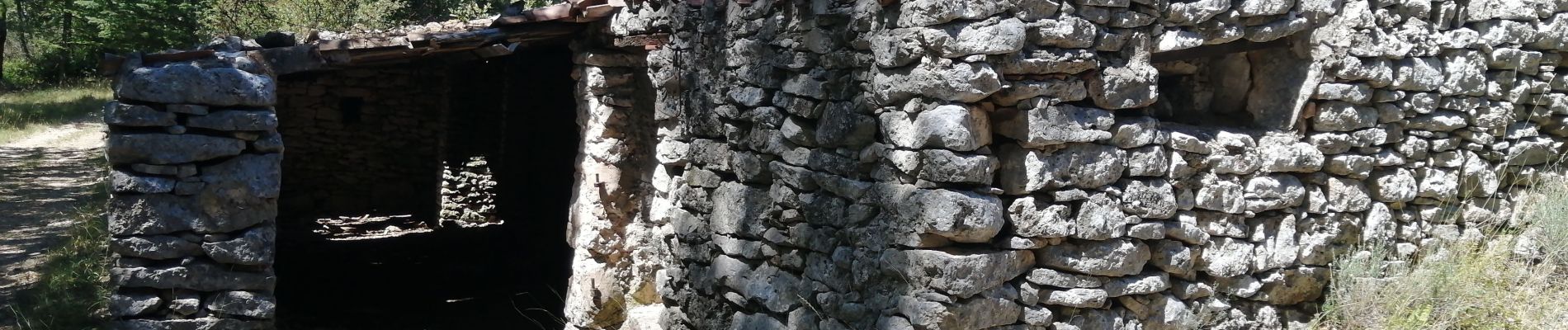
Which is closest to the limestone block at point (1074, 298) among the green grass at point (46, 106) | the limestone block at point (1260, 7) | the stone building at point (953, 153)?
the stone building at point (953, 153)

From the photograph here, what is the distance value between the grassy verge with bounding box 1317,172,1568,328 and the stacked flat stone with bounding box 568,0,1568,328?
0.34ft

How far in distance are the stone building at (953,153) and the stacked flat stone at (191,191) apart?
0.01m

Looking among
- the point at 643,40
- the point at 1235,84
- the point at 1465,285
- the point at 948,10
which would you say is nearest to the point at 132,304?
the point at 643,40

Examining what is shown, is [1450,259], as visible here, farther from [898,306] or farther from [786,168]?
[786,168]

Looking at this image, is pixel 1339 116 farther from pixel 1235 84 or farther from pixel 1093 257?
pixel 1093 257

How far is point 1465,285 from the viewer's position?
162 inches

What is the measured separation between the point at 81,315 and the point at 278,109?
16.8 ft

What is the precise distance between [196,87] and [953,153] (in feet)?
12.4

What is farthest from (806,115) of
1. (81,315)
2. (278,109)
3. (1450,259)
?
(278,109)

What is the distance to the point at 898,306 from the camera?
357 cm

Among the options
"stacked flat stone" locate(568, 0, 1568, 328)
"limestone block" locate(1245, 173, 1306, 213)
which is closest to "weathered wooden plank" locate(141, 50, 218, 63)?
"stacked flat stone" locate(568, 0, 1568, 328)

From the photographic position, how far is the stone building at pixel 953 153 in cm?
343

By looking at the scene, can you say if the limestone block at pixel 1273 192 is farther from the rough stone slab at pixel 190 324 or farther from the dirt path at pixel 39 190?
the dirt path at pixel 39 190

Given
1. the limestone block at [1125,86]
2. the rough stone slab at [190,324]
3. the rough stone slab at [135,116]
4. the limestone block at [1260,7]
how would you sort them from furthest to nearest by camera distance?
the rough stone slab at [190,324], the rough stone slab at [135,116], the limestone block at [1260,7], the limestone block at [1125,86]
